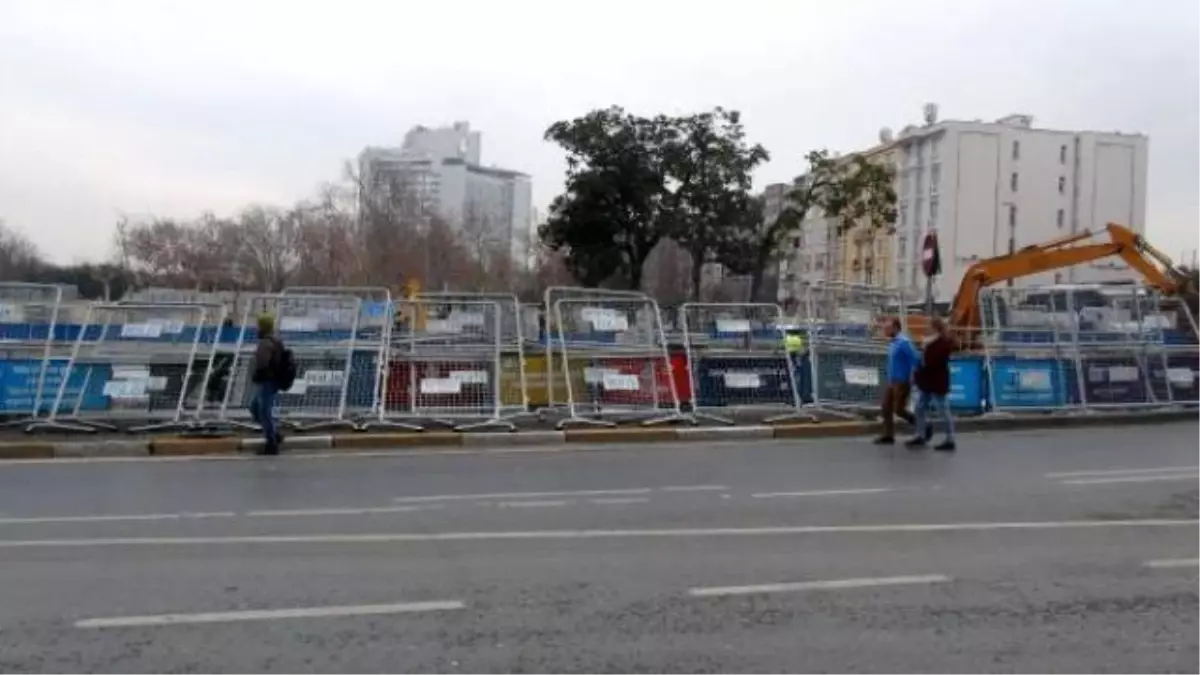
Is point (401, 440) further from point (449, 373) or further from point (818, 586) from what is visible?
point (818, 586)

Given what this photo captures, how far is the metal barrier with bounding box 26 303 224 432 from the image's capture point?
15.5 metres

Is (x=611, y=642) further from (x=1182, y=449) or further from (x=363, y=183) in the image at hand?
(x=363, y=183)

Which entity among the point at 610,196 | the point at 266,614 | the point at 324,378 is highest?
the point at 610,196

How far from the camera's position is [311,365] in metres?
16.0

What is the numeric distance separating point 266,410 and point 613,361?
491 centimetres

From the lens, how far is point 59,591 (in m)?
6.98

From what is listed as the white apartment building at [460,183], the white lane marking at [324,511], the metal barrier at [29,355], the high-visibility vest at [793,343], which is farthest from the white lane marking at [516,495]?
the white apartment building at [460,183]

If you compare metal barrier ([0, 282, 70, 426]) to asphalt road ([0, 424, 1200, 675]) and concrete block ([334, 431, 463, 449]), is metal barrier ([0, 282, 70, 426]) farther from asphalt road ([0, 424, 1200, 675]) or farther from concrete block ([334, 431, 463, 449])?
concrete block ([334, 431, 463, 449])

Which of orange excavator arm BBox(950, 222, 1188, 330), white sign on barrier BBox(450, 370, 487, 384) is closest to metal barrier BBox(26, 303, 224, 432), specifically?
white sign on barrier BBox(450, 370, 487, 384)

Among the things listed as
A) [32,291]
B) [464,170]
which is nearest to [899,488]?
[32,291]

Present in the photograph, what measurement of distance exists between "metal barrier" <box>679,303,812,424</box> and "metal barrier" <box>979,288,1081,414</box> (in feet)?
11.0

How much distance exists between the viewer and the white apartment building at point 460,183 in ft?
277

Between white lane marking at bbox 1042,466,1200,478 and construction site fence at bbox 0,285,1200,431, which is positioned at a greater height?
construction site fence at bbox 0,285,1200,431

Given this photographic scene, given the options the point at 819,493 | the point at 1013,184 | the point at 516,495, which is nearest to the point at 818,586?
the point at 819,493
